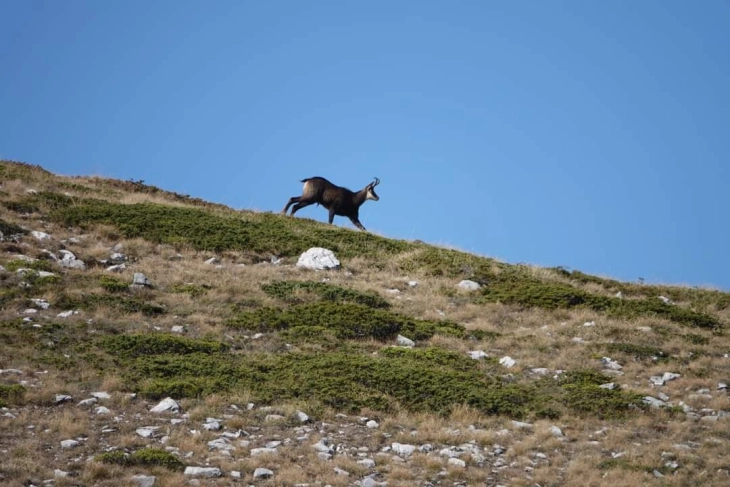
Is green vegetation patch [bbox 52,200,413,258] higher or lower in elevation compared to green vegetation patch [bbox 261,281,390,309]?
higher

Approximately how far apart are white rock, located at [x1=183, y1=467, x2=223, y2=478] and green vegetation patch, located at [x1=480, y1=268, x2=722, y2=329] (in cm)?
1036

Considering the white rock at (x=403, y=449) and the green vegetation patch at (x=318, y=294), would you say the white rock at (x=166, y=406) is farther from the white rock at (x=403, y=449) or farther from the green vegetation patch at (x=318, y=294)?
the green vegetation patch at (x=318, y=294)

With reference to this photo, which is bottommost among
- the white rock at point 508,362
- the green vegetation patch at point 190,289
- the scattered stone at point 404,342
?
the white rock at point 508,362

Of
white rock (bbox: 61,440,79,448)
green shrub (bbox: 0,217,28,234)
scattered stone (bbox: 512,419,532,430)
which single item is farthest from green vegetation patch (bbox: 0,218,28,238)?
scattered stone (bbox: 512,419,532,430)

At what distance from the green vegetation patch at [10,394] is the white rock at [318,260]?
390 inches

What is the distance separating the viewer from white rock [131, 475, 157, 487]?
336 inches

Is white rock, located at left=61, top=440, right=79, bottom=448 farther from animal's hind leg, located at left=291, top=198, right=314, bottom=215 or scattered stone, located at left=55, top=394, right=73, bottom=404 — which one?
animal's hind leg, located at left=291, top=198, right=314, bottom=215

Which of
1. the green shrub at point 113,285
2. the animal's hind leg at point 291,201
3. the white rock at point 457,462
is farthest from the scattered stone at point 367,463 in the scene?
the animal's hind leg at point 291,201

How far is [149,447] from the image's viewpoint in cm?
951

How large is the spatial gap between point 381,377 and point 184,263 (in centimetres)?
793

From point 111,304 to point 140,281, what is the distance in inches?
59.2

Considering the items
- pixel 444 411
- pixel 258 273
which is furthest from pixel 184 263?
pixel 444 411

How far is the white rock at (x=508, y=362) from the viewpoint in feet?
45.9

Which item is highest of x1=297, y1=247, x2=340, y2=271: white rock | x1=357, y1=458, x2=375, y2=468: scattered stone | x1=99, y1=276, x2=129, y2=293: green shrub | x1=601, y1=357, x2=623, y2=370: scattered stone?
x1=297, y1=247, x2=340, y2=271: white rock
